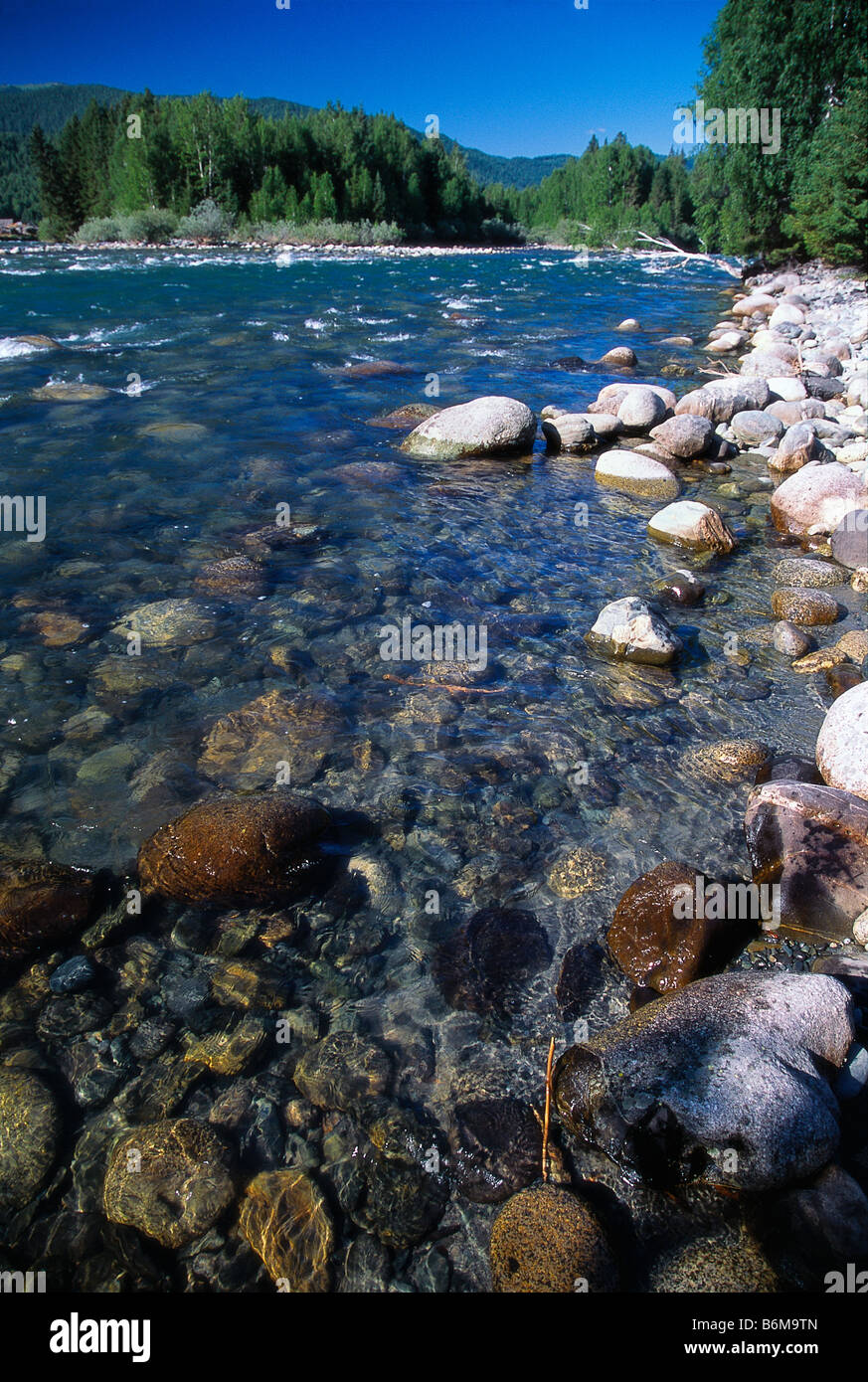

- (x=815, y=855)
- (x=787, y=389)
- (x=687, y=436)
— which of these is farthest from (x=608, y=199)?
(x=815, y=855)

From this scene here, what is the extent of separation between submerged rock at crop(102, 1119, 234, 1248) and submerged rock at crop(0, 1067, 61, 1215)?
23 centimetres

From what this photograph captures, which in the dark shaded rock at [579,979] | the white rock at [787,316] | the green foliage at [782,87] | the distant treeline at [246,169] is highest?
the distant treeline at [246,169]

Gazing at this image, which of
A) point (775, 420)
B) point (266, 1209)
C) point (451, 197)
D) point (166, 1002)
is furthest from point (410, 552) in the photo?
point (451, 197)

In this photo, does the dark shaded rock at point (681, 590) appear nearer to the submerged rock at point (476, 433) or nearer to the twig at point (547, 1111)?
the submerged rock at point (476, 433)

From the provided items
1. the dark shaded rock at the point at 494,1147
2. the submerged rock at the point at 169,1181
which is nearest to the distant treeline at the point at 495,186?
the dark shaded rock at the point at 494,1147

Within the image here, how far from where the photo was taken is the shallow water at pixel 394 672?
3.21 metres

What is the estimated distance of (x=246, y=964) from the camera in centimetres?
304

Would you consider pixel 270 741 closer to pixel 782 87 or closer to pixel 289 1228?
pixel 289 1228

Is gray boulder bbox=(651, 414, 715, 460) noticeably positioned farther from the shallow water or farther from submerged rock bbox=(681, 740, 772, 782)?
submerged rock bbox=(681, 740, 772, 782)

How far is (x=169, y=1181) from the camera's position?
7.64ft

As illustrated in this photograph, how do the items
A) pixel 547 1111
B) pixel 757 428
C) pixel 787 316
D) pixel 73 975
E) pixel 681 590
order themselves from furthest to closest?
pixel 787 316, pixel 757 428, pixel 681 590, pixel 73 975, pixel 547 1111

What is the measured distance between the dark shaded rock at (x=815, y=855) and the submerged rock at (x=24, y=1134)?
2986 mm

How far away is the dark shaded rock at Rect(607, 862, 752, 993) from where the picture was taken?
292 cm

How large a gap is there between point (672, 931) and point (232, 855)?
195 cm
